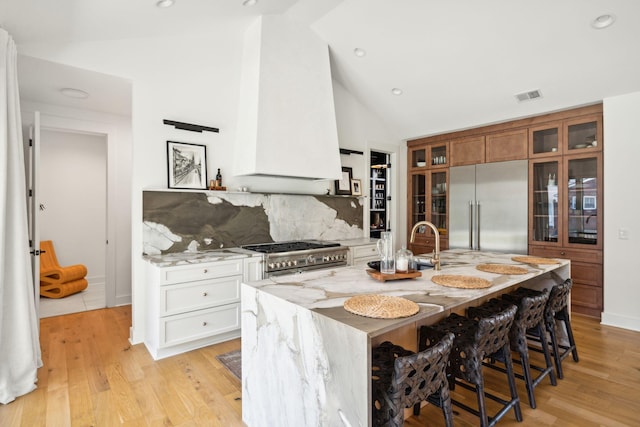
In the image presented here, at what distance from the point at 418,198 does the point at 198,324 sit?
412cm

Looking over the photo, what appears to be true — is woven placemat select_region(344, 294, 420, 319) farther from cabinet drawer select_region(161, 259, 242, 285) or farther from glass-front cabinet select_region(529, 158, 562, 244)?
glass-front cabinet select_region(529, 158, 562, 244)

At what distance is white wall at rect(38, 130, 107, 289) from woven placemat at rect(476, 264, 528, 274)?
5.46 metres

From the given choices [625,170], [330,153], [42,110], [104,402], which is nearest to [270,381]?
[104,402]

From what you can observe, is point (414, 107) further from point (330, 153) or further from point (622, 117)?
point (622, 117)

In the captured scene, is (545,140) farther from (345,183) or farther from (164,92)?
(164,92)

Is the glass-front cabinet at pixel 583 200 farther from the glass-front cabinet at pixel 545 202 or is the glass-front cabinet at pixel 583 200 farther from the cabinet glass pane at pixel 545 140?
the cabinet glass pane at pixel 545 140

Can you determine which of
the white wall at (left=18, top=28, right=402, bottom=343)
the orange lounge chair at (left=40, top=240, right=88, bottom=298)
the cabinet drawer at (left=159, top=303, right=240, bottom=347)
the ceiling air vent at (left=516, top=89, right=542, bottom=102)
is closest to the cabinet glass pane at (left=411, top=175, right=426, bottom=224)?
the ceiling air vent at (left=516, top=89, right=542, bottom=102)

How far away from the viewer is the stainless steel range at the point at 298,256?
3584mm

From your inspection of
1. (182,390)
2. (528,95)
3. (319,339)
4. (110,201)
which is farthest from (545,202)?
(110,201)

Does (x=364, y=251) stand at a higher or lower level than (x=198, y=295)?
higher

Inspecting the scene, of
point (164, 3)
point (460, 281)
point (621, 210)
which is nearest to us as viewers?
point (460, 281)

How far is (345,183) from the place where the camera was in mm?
5207

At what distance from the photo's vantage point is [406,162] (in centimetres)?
603

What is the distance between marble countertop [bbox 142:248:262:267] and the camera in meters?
3.08
